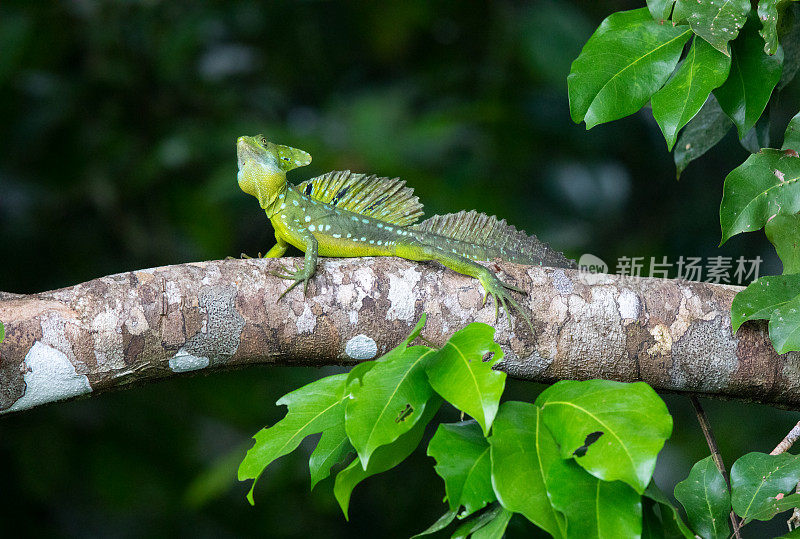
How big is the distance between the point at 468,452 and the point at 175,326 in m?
0.91

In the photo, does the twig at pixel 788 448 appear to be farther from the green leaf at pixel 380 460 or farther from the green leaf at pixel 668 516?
the green leaf at pixel 380 460

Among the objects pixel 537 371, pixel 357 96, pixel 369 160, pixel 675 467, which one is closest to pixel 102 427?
pixel 369 160

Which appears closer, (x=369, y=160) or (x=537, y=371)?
(x=537, y=371)

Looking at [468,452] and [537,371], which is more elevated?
[468,452]

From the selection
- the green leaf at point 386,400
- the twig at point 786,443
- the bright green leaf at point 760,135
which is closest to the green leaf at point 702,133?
the bright green leaf at point 760,135

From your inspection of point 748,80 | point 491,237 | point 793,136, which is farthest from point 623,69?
point 491,237

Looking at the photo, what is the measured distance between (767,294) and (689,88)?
0.53 metres

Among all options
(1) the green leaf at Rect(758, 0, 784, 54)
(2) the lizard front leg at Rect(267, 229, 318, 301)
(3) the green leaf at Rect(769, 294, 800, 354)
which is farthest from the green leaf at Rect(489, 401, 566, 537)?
(1) the green leaf at Rect(758, 0, 784, 54)

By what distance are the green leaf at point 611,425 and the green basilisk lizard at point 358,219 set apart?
1271mm

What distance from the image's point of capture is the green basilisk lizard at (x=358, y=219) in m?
2.74

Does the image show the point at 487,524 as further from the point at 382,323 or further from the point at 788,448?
the point at 788,448

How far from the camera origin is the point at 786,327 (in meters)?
1.76

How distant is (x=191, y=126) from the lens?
4160 mm

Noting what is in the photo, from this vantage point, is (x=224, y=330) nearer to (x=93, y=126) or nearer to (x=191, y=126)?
(x=191, y=126)
